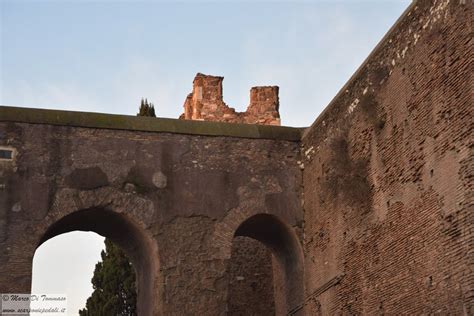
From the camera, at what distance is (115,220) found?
39.0 ft

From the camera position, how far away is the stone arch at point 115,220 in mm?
11375

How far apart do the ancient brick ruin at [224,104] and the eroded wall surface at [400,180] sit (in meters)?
4.54

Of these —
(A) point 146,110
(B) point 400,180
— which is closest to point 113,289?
(A) point 146,110

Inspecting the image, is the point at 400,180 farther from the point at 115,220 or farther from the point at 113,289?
the point at 113,289

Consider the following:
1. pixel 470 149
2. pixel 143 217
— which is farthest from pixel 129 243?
pixel 470 149

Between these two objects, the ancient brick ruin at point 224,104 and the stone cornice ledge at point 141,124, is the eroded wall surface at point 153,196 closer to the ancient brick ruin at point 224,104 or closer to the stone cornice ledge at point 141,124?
the stone cornice ledge at point 141,124

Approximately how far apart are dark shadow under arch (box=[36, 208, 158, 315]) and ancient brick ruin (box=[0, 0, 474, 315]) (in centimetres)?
3

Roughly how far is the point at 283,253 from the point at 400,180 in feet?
12.0

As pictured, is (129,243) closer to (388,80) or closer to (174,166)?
(174,166)

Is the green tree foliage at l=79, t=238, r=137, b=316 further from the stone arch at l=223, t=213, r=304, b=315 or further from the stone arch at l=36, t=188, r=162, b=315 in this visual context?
the stone arch at l=36, t=188, r=162, b=315

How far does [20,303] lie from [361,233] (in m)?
4.22

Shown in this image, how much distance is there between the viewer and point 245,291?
1499 cm

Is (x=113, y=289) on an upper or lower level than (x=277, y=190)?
lower

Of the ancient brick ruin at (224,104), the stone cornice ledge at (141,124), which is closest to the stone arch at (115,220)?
the stone cornice ledge at (141,124)
